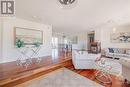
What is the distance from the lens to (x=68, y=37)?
13.2 meters

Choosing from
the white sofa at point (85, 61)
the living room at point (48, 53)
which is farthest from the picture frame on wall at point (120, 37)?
the white sofa at point (85, 61)

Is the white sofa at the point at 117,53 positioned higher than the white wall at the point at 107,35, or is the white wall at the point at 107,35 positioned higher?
the white wall at the point at 107,35

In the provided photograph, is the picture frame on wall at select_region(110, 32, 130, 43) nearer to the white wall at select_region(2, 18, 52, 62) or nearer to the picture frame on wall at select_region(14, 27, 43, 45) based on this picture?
the picture frame on wall at select_region(14, 27, 43, 45)

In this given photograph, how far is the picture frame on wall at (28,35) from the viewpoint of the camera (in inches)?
207

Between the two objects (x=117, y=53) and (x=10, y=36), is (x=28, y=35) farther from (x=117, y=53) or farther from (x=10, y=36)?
(x=117, y=53)

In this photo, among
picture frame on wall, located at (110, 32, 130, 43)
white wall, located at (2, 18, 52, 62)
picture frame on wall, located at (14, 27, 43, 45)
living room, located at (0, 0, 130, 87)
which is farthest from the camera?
picture frame on wall, located at (110, 32, 130, 43)

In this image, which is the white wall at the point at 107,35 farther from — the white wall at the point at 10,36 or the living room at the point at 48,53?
the white wall at the point at 10,36

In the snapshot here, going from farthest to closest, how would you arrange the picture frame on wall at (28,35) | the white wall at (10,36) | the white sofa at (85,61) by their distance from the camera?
the picture frame on wall at (28,35) → the white wall at (10,36) → the white sofa at (85,61)

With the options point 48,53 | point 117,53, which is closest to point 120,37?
point 117,53

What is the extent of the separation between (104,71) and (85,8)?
10.4 feet

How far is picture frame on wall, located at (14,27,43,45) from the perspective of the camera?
207 inches

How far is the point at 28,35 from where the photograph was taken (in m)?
5.81

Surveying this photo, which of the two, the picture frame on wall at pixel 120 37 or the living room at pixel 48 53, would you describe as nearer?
the living room at pixel 48 53

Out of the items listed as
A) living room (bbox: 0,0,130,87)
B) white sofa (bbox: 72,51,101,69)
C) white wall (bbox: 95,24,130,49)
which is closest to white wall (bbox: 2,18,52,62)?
living room (bbox: 0,0,130,87)
